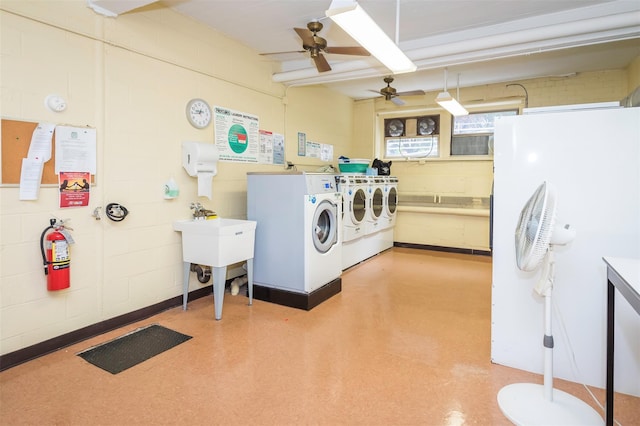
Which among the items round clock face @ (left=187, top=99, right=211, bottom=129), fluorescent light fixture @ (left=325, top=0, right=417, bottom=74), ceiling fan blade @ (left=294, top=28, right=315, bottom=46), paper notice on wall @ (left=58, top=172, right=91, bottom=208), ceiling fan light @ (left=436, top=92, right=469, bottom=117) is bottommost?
paper notice on wall @ (left=58, top=172, right=91, bottom=208)

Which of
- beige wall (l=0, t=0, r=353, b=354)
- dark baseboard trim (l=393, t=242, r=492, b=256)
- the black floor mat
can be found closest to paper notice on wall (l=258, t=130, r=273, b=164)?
beige wall (l=0, t=0, r=353, b=354)

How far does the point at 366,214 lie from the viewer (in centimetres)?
538

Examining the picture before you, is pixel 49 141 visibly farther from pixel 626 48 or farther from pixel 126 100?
pixel 626 48

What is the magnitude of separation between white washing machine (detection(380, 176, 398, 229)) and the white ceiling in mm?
2129

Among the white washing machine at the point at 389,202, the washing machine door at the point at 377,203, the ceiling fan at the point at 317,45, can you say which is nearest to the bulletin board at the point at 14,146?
the ceiling fan at the point at 317,45

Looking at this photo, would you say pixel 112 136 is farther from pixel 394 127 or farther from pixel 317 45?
pixel 394 127

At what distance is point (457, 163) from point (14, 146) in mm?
5900

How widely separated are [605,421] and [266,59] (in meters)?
4.67

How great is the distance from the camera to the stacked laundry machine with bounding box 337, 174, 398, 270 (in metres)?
4.88

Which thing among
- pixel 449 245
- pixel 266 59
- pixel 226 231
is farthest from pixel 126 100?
pixel 449 245

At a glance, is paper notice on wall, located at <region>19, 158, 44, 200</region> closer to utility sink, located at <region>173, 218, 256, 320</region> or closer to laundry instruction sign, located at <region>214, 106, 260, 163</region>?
utility sink, located at <region>173, 218, 256, 320</region>

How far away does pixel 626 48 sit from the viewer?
14.0 ft

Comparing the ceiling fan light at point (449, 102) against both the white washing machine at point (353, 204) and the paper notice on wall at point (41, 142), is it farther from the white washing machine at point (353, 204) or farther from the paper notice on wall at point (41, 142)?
the paper notice on wall at point (41, 142)

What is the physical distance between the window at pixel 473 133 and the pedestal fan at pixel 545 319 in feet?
14.7
